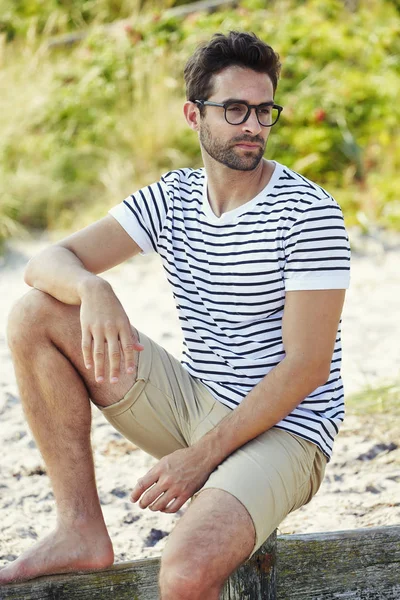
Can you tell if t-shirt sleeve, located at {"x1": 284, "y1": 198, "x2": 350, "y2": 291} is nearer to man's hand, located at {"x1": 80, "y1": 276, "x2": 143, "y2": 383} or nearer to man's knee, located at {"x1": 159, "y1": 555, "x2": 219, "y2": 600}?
man's hand, located at {"x1": 80, "y1": 276, "x2": 143, "y2": 383}

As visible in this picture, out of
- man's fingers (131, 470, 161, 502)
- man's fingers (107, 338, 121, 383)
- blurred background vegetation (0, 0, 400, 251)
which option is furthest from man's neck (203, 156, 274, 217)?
blurred background vegetation (0, 0, 400, 251)

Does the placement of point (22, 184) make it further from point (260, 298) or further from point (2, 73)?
point (260, 298)

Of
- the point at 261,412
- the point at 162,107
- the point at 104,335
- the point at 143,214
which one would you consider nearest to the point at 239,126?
the point at 143,214

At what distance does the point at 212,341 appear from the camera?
7.84 feet

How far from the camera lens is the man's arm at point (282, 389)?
2.14m

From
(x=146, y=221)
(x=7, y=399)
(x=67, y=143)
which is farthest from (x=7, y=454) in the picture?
(x=67, y=143)

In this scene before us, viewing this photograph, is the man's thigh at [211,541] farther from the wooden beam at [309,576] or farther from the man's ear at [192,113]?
the man's ear at [192,113]

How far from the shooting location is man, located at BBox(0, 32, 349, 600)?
84.6 inches

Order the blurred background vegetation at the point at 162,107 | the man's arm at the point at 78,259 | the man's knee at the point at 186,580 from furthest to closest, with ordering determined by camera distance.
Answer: the blurred background vegetation at the point at 162,107, the man's arm at the point at 78,259, the man's knee at the point at 186,580

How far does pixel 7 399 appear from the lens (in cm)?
391

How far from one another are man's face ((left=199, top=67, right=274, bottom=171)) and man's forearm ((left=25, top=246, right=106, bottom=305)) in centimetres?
52

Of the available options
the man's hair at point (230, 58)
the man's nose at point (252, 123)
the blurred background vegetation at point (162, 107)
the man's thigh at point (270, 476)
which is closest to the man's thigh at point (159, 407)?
the man's thigh at point (270, 476)

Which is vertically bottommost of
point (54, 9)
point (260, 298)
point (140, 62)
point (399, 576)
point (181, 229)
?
point (399, 576)

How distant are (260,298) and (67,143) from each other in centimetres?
544
